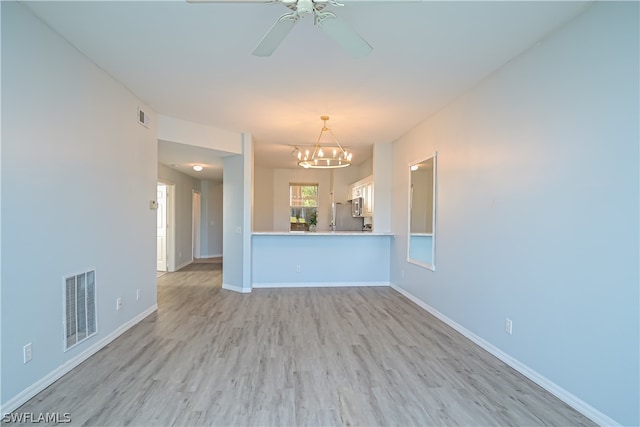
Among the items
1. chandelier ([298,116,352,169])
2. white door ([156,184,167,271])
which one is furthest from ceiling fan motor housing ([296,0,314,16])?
white door ([156,184,167,271])

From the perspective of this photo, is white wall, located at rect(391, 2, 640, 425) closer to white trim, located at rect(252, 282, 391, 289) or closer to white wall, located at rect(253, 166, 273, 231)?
white trim, located at rect(252, 282, 391, 289)

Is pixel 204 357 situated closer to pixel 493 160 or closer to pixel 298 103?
pixel 298 103

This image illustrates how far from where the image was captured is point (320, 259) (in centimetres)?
589

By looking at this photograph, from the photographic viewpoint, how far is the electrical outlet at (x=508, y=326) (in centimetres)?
279

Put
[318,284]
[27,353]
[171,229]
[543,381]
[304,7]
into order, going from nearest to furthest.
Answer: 1. [304,7]
2. [27,353]
3. [543,381]
4. [318,284]
5. [171,229]

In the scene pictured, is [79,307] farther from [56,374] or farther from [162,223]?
[162,223]

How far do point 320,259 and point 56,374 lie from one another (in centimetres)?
400

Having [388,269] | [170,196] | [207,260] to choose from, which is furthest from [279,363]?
[207,260]

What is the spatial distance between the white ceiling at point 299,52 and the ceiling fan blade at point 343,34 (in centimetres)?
12

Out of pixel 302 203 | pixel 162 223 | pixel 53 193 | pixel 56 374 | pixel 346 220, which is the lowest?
pixel 56 374

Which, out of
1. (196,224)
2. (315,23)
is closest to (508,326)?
(315,23)

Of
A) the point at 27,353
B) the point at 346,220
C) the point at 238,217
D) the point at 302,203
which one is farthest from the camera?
the point at 302,203

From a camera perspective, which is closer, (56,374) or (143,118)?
(56,374)

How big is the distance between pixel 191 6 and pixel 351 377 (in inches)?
115
